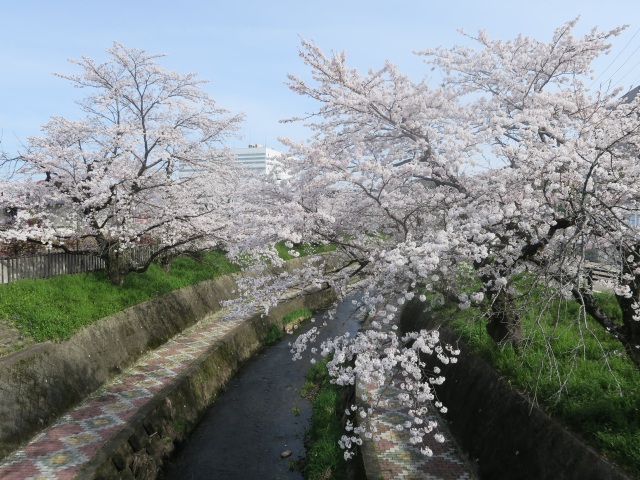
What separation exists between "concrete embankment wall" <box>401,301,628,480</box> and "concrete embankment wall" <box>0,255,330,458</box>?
9.02 metres

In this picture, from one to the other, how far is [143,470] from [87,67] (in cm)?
1427

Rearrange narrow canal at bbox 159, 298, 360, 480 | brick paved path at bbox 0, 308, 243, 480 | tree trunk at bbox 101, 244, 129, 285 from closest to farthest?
1. brick paved path at bbox 0, 308, 243, 480
2. narrow canal at bbox 159, 298, 360, 480
3. tree trunk at bbox 101, 244, 129, 285

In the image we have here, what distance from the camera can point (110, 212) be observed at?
16438mm

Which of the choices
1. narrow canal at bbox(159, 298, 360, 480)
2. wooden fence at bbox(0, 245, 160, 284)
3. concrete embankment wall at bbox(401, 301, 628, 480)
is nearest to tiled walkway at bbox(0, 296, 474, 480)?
concrete embankment wall at bbox(401, 301, 628, 480)

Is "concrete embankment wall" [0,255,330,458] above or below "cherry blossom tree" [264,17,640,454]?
below

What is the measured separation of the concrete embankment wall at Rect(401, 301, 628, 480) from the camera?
259 inches

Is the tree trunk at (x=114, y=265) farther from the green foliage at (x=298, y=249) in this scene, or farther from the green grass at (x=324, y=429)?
the green foliage at (x=298, y=249)

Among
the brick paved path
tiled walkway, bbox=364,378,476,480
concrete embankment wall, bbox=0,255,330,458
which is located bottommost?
tiled walkway, bbox=364,378,476,480

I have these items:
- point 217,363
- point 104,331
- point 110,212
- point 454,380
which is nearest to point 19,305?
point 104,331

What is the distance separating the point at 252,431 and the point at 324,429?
2160 millimetres

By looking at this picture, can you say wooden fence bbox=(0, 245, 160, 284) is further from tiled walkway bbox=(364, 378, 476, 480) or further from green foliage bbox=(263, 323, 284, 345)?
tiled walkway bbox=(364, 378, 476, 480)

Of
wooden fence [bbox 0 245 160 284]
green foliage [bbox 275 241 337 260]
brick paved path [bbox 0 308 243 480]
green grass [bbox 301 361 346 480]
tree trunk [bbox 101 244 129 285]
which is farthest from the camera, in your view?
green foliage [bbox 275 241 337 260]

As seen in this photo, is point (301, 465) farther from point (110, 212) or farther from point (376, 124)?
point (110, 212)

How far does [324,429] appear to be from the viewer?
11.3 m
